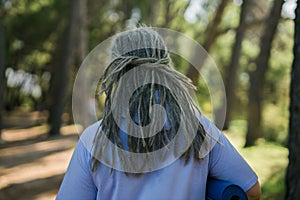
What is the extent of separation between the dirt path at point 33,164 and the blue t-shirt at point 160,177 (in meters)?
5.81

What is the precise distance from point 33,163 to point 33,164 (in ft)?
0.42

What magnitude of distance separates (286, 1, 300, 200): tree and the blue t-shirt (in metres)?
2.24

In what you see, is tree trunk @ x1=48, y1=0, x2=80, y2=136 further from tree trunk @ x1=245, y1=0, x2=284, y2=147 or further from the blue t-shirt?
the blue t-shirt

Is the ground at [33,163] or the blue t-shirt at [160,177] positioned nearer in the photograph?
the blue t-shirt at [160,177]

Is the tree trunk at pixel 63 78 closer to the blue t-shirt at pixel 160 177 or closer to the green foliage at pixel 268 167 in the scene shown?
the green foliage at pixel 268 167

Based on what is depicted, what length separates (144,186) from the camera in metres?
2.02

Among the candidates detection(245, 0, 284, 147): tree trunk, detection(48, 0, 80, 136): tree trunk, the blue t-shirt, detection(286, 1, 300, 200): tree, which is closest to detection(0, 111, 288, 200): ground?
detection(245, 0, 284, 147): tree trunk

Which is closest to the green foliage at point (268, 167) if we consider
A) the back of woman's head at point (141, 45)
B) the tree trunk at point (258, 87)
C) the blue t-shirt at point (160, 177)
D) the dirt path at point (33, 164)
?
the tree trunk at point (258, 87)

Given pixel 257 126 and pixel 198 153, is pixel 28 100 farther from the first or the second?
pixel 198 153

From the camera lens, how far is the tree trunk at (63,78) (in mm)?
15500

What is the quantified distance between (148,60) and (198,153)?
0.44 m

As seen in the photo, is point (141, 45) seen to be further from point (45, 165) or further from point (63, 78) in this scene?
point (63, 78)

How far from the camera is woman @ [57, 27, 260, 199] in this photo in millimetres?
1977

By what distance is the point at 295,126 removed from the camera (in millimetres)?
4230
